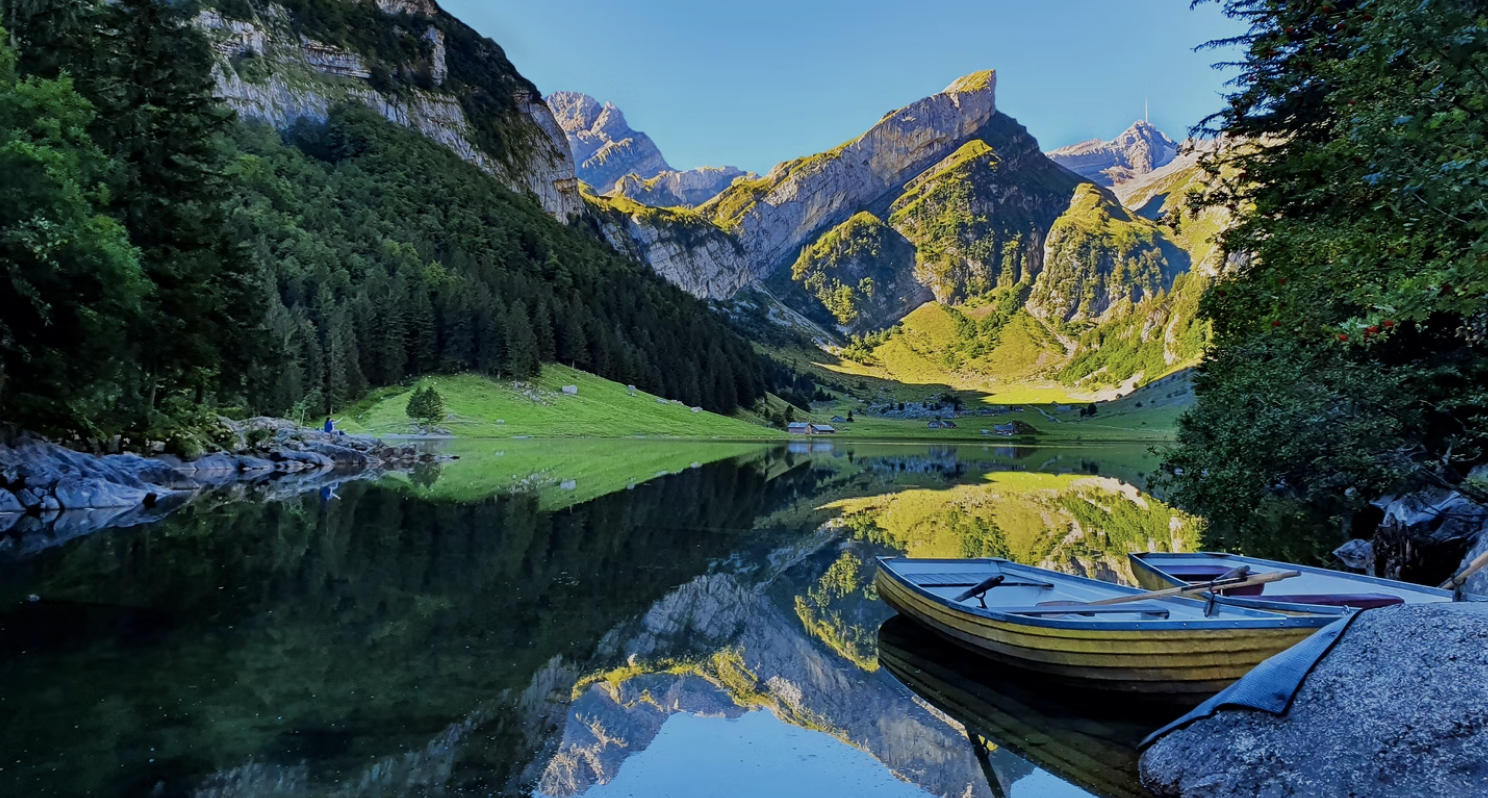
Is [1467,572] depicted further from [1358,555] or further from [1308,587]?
[1358,555]

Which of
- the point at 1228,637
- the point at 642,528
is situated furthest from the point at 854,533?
the point at 1228,637

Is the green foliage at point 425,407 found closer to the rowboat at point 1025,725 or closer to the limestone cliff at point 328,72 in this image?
the rowboat at point 1025,725

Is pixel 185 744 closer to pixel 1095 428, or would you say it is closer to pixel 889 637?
pixel 889 637

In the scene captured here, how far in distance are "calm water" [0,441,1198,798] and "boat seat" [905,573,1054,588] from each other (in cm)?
105

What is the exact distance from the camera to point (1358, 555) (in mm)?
21688

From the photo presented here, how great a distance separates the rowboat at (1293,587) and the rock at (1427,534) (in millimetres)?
3925

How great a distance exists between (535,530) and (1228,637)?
2111cm

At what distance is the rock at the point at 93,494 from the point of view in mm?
27672

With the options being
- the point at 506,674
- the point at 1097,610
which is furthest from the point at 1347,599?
the point at 506,674

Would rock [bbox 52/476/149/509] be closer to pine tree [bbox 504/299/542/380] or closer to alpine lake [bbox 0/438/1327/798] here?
alpine lake [bbox 0/438/1327/798]

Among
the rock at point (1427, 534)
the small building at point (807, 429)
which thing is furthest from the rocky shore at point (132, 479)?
the small building at point (807, 429)

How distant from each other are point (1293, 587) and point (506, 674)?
48.4ft

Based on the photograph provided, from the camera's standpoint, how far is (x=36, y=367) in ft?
84.2

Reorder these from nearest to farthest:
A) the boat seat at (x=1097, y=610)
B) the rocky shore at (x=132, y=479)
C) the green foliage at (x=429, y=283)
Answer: the boat seat at (x=1097, y=610) → the rocky shore at (x=132, y=479) → the green foliage at (x=429, y=283)
